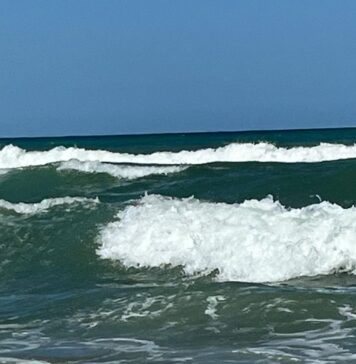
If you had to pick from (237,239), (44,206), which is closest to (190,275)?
(237,239)

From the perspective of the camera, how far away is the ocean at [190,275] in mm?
6902

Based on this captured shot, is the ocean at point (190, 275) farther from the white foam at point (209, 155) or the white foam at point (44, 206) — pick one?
the white foam at point (209, 155)

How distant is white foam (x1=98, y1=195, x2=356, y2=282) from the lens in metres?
10.1

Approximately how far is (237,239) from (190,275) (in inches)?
31.2

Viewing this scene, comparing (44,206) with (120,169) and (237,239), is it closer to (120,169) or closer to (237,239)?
(237,239)

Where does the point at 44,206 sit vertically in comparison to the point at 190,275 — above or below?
above

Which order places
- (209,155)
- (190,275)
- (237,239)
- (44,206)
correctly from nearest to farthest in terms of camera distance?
1. (190,275)
2. (237,239)
3. (44,206)
4. (209,155)

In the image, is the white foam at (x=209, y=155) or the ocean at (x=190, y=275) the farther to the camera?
the white foam at (x=209, y=155)

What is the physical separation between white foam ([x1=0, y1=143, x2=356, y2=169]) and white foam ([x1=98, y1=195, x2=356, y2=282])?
1641 centimetres

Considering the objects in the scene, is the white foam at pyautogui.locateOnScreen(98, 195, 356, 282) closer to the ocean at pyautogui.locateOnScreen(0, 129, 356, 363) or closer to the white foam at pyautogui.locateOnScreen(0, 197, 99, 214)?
the ocean at pyautogui.locateOnScreen(0, 129, 356, 363)

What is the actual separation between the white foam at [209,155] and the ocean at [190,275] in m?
10.4

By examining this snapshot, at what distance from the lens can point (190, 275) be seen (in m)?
10.5

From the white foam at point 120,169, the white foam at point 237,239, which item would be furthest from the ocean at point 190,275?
the white foam at point 120,169

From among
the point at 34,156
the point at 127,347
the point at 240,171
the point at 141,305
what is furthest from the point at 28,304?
the point at 34,156
